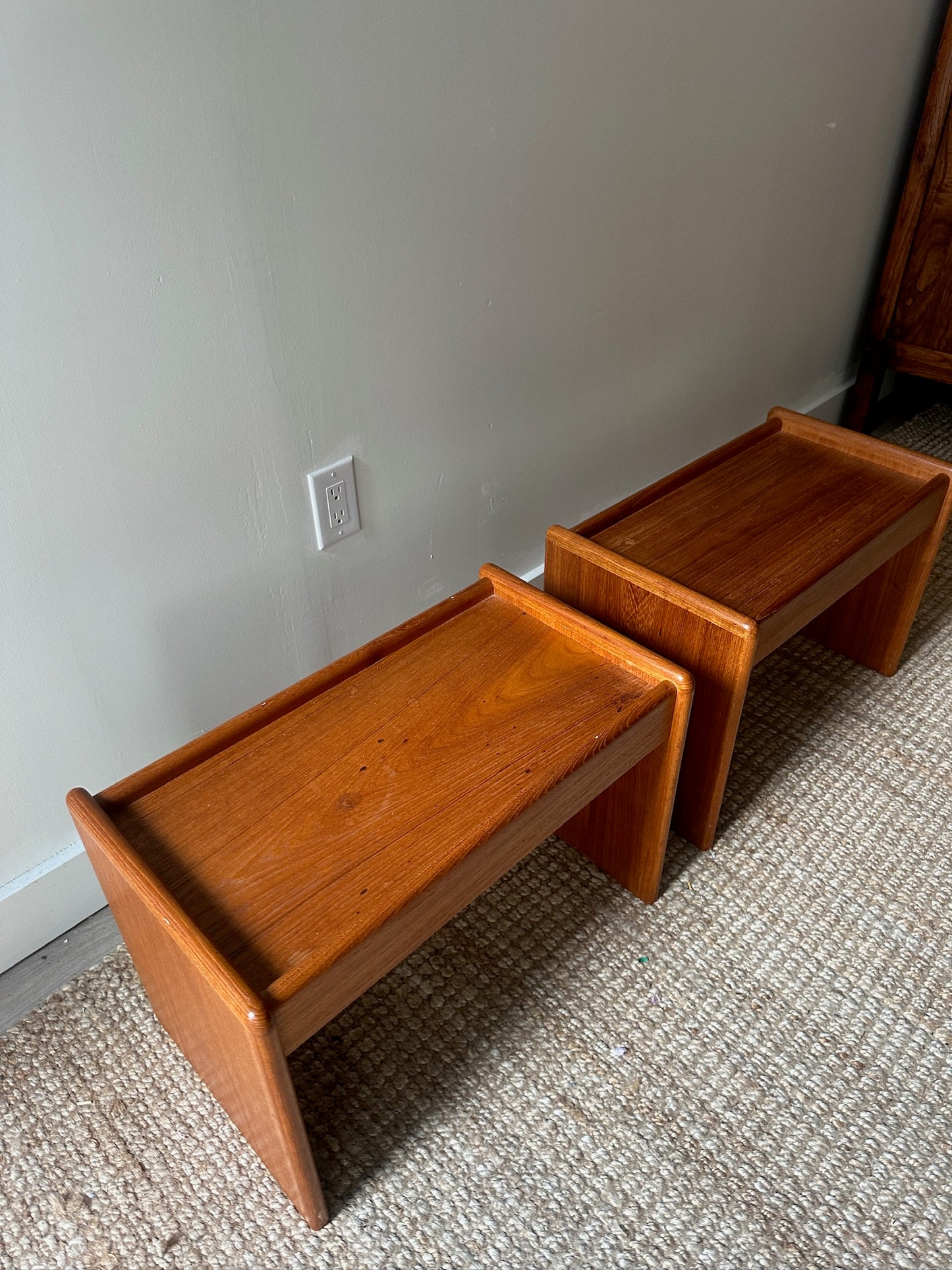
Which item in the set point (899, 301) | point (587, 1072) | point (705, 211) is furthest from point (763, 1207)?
point (899, 301)

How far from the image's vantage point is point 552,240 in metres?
1.27

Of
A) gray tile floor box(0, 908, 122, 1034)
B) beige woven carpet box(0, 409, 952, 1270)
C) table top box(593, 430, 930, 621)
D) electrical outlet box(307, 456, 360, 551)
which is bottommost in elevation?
gray tile floor box(0, 908, 122, 1034)

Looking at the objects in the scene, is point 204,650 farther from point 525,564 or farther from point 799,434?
point 799,434

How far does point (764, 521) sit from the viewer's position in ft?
4.01

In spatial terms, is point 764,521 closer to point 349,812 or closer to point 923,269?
point 349,812

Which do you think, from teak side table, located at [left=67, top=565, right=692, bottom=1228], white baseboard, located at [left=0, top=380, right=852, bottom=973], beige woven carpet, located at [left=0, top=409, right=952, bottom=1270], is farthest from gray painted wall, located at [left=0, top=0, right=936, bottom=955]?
beige woven carpet, located at [left=0, top=409, right=952, bottom=1270]

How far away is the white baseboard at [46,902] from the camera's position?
106 cm

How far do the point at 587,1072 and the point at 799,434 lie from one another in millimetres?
983

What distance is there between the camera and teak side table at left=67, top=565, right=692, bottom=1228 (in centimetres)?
72

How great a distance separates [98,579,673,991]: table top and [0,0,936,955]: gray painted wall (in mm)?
242

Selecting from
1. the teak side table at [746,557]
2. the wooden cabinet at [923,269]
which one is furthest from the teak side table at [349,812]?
the wooden cabinet at [923,269]

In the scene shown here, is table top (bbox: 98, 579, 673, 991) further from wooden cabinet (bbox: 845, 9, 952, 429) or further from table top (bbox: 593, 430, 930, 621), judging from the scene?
wooden cabinet (bbox: 845, 9, 952, 429)

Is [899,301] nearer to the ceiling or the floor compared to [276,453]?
nearer to the floor

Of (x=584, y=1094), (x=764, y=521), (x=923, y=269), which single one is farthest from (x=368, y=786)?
(x=923, y=269)
